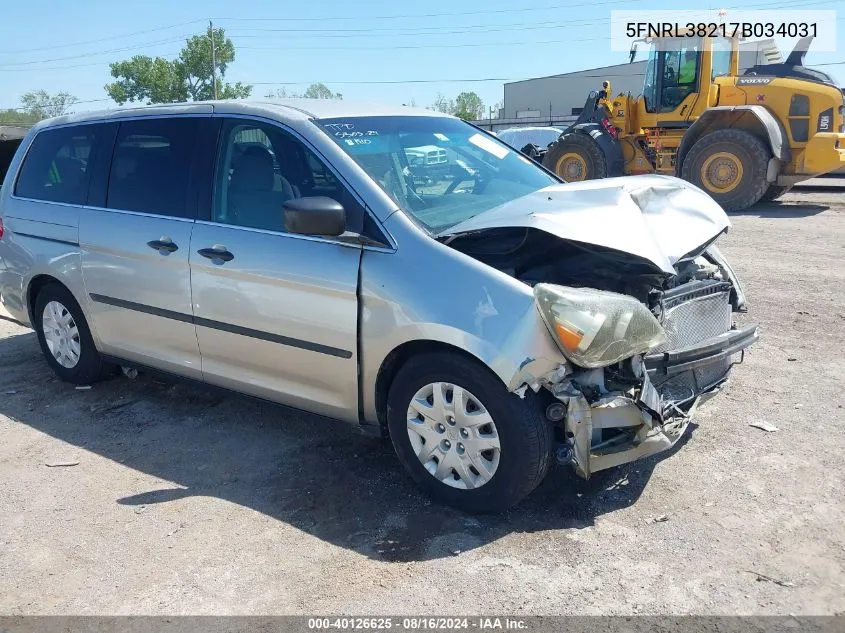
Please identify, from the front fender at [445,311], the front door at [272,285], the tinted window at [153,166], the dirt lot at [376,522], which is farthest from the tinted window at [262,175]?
the dirt lot at [376,522]

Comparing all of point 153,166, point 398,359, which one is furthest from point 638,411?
point 153,166

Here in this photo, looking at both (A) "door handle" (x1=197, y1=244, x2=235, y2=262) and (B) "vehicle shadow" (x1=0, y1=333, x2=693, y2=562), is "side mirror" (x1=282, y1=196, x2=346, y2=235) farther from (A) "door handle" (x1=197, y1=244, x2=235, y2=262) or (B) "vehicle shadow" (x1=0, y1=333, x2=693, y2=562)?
(B) "vehicle shadow" (x1=0, y1=333, x2=693, y2=562)

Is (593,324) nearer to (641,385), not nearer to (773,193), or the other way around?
(641,385)

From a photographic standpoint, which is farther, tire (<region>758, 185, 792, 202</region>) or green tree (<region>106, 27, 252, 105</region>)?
green tree (<region>106, 27, 252, 105</region>)

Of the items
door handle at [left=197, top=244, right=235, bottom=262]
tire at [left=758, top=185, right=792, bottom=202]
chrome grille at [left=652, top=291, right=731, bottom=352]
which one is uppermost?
tire at [left=758, top=185, right=792, bottom=202]

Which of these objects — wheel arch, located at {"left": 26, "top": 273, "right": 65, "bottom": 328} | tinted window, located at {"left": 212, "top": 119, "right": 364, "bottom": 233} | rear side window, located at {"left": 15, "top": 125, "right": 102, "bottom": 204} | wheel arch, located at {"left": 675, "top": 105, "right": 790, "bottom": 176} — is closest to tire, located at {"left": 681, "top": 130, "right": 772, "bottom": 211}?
wheel arch, located at {"left": 675, "top": 105, "right": 790, "bottom": 176}

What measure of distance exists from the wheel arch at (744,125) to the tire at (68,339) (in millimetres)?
11297

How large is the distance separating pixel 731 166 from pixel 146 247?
37.2 feet

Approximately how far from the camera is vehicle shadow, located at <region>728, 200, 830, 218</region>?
12.4m

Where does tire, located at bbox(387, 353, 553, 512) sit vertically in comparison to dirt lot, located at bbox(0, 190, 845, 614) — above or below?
above

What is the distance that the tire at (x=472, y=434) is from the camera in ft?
10.2

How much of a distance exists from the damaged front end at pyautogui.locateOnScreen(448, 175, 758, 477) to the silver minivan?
Answer: 1 centimetres

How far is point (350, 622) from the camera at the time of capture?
2.71m

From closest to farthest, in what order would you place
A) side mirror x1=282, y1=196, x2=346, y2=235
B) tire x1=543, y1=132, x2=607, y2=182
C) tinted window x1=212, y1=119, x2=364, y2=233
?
side mirror x1=282, y1=196, x2=346, y2=235 → tinted window x1=212, y1=119, x2=364, y2=233 → tire x1=543, y1=132, x2=607, y2=182
